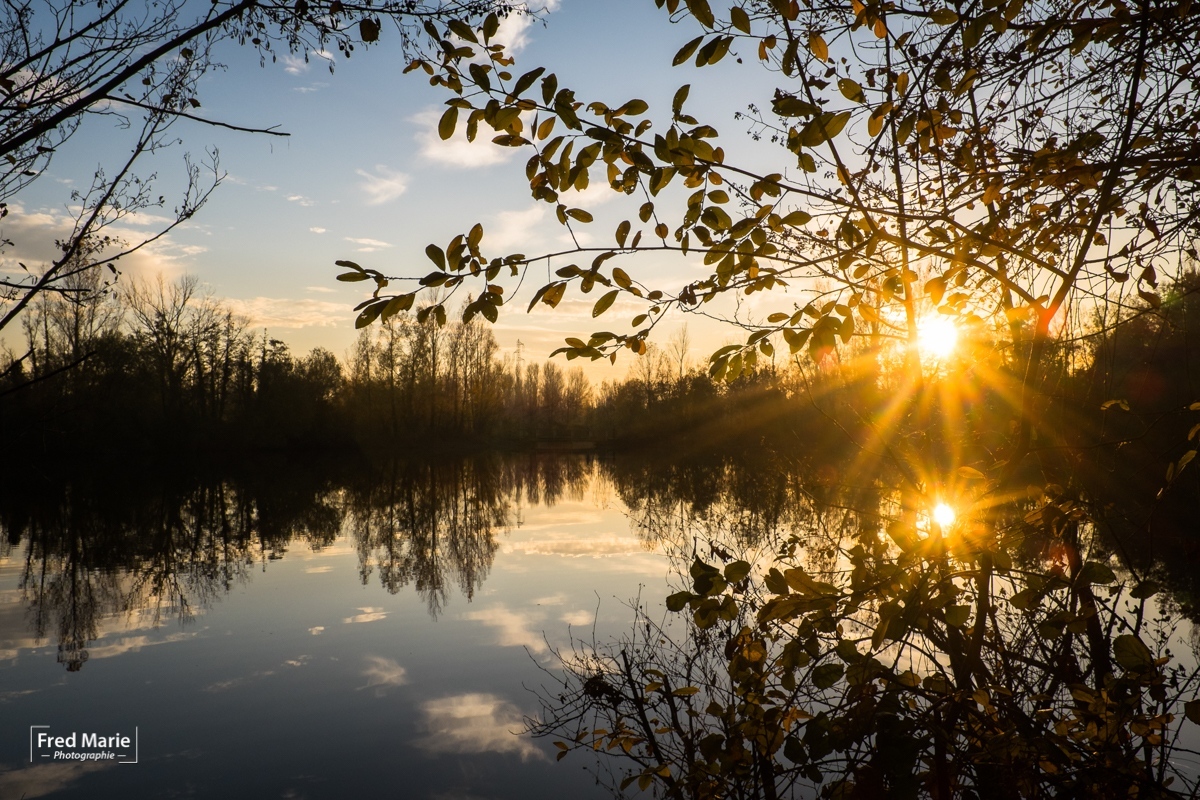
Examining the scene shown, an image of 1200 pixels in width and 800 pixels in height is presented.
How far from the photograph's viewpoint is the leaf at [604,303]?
1.64 meters

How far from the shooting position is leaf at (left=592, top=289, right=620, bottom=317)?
1.64 m

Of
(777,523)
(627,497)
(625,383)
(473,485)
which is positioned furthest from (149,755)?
(625,383)

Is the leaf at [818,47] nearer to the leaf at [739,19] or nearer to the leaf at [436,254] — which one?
the leaf at [739,19]

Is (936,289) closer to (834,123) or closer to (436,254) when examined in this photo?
(834,123)

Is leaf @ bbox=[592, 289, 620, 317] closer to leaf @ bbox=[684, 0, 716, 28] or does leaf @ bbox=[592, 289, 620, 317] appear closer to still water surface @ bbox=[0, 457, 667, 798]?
leaf @ bbox=[684, 0, 716, 28]

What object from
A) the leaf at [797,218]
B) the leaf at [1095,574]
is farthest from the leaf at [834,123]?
A: the leaf at [1095,574]

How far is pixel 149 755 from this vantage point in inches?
270

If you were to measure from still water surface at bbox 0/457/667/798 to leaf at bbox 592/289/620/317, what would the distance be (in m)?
5.75

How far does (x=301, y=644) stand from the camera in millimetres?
9875

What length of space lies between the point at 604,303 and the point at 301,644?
9.67 m

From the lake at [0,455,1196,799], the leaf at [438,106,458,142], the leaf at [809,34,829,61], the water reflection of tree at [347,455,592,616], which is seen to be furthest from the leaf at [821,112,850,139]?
the water reflection of tree at [347,455,592,616]

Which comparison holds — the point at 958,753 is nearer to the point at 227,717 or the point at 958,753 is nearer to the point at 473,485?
the point at 227,717

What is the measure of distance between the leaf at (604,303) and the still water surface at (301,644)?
18.9 ft

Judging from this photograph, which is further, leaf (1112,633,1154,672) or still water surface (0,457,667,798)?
still water surface (0,457,667,798)
